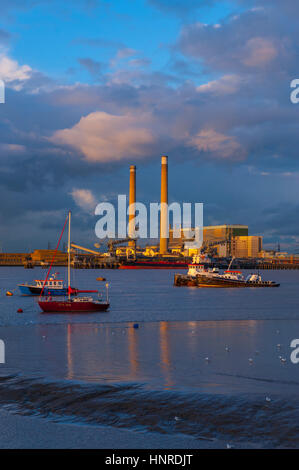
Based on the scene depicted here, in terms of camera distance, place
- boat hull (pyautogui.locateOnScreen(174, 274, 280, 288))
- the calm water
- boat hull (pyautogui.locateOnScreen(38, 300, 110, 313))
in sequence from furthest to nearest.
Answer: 1. boat hull (pyautogui.locateOnScreen(174, 274, 280, 288))
2. boat hull (pyautogui.locateOnScreen(38, 300, 110, 313))
3. the calm water

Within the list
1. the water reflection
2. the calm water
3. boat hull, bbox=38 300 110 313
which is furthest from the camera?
boat hull, bbox=38 300 110 313

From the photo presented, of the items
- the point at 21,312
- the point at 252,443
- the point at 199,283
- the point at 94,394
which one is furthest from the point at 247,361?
the point at 199,283

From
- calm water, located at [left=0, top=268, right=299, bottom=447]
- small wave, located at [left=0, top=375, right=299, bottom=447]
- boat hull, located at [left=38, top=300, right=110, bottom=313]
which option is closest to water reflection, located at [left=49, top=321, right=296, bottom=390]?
calm water, located at [left=0, top=268, right=299, bottom=447]

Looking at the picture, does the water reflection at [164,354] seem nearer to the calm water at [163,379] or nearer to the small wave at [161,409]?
the calm water at [163,379]

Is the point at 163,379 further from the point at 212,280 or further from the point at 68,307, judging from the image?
the point at 212,280

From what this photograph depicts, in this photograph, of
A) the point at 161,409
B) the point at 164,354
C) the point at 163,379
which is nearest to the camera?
the point at 161,409

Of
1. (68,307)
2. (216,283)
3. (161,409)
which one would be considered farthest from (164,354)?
(216,283)

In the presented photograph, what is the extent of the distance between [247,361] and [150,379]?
5.62 metres

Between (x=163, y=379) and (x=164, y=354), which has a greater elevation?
(x=163, y=379)

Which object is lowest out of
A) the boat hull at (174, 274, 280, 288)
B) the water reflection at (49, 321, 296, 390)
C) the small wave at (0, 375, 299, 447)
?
the boat hull at (174, 274, 280, 288)

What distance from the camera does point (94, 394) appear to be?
16.9 m

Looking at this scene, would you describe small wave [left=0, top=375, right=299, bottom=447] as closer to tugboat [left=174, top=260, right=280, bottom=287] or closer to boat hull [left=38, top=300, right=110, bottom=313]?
boat hull [left=38, top=300, right=110, bottom=313]

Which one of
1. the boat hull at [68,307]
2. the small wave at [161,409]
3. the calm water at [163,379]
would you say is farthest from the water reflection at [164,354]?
the boat hull at [68,307]
